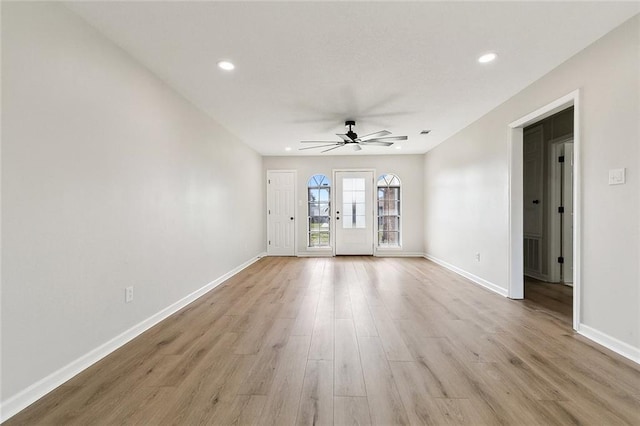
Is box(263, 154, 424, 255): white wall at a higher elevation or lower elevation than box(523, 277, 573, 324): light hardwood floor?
higher

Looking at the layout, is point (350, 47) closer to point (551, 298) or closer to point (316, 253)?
point (551, 298)

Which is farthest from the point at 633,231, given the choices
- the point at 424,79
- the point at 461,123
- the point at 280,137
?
the point at 280,137

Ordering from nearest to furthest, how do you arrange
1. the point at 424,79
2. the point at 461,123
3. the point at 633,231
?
1. the point at 633,231
2. the point at 424,79
3. the point at 461,123

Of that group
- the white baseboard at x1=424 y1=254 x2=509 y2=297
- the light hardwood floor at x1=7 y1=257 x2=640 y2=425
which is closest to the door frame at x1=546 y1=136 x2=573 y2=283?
the white baseboard at x1=424 y1=254 x2=509 y2=297

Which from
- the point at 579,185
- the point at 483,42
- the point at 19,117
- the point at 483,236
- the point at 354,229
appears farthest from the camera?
the point at 354,229

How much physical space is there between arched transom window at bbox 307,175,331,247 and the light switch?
193 inches

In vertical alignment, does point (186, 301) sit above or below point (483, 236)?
below

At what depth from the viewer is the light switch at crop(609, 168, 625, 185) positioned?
196 cm

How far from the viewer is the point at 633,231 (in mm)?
1899

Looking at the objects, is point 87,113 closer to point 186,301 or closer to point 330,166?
point 186,301

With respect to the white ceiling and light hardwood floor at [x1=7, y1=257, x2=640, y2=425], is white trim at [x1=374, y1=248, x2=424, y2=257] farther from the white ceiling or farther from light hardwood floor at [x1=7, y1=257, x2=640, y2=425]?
the white ceiling

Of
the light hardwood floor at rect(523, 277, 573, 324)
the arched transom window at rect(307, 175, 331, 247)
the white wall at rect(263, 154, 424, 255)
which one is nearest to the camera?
the light hardwood floor at rect(523, 277, 573, 324)

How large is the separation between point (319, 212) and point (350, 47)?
4.57 meters

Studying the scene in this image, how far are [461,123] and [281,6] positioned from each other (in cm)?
347
